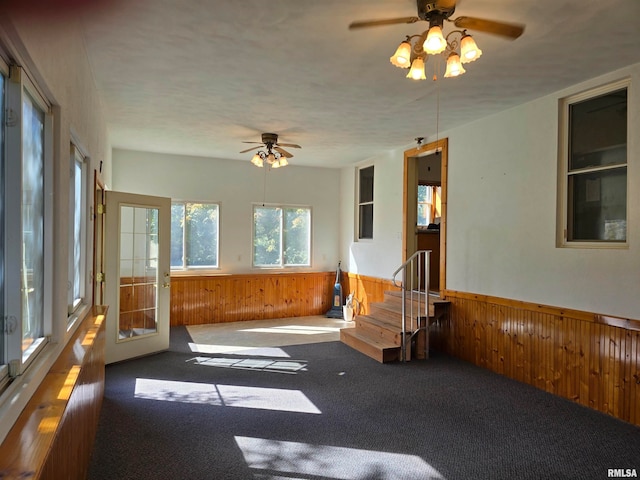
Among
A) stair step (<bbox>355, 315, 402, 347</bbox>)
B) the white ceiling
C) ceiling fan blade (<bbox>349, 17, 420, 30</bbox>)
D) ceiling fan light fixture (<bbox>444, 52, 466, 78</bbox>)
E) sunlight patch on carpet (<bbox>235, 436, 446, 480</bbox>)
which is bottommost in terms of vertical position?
sunlight patch on carpet (<bbox>235, 436, 446, 480</bbox>)

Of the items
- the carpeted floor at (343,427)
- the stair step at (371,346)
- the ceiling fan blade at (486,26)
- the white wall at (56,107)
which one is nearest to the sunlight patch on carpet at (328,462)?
the carpeted floor at (343,427)

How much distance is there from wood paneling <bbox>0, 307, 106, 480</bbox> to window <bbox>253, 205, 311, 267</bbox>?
4.76m

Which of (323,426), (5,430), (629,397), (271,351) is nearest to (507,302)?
(629,397)

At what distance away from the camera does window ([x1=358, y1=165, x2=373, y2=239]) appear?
7398 mm

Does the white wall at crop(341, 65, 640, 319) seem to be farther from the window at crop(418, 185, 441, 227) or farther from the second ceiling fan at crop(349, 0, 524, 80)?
the window at crop(418, 185, 441, 227)

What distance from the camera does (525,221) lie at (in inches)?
165

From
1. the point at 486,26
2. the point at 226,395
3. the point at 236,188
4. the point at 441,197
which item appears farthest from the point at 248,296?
the point at 486,26

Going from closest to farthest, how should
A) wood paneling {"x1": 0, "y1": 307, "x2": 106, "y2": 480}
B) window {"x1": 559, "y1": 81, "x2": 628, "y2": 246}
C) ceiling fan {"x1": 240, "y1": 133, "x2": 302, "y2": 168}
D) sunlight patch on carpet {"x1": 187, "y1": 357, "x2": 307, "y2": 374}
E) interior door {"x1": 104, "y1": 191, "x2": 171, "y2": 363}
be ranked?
1. wood paneling {"x1": 0, "y1": 307, "x2": 106, "y2": 480}
2. window {"x1": 559, "y1": 81, "x2": 628, "y2": 246}
3. sunlight patch on carpet {"x1": 187, "y1": 357, "x2": 307, "y2": 374}
4. interior door {"x1": 104, "y1": 191, "x2": 171, "y2": 363}
5. ceiling fan {"x1": 240, "y1": 133, "x2": 302, "y2": 168}

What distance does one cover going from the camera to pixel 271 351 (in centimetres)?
535

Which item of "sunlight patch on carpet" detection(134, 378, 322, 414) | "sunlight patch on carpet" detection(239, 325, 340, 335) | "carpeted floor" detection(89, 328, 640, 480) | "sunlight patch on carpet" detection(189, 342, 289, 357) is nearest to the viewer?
"carpeted floor" detection(89, 328, 640, 480)

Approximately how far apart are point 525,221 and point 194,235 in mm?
5191

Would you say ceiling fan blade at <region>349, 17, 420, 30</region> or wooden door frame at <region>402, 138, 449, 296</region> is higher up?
ceiling fan blade at <region>349, 17, 420, 30</region>

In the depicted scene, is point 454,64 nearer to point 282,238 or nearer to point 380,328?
point 380,328

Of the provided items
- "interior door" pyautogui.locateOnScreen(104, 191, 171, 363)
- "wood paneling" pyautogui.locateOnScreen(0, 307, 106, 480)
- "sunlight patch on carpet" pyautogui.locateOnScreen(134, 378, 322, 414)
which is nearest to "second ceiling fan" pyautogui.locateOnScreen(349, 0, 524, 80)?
"wood paneling" pyautogui.locateOnScreen(0, 307, 106, 480)
